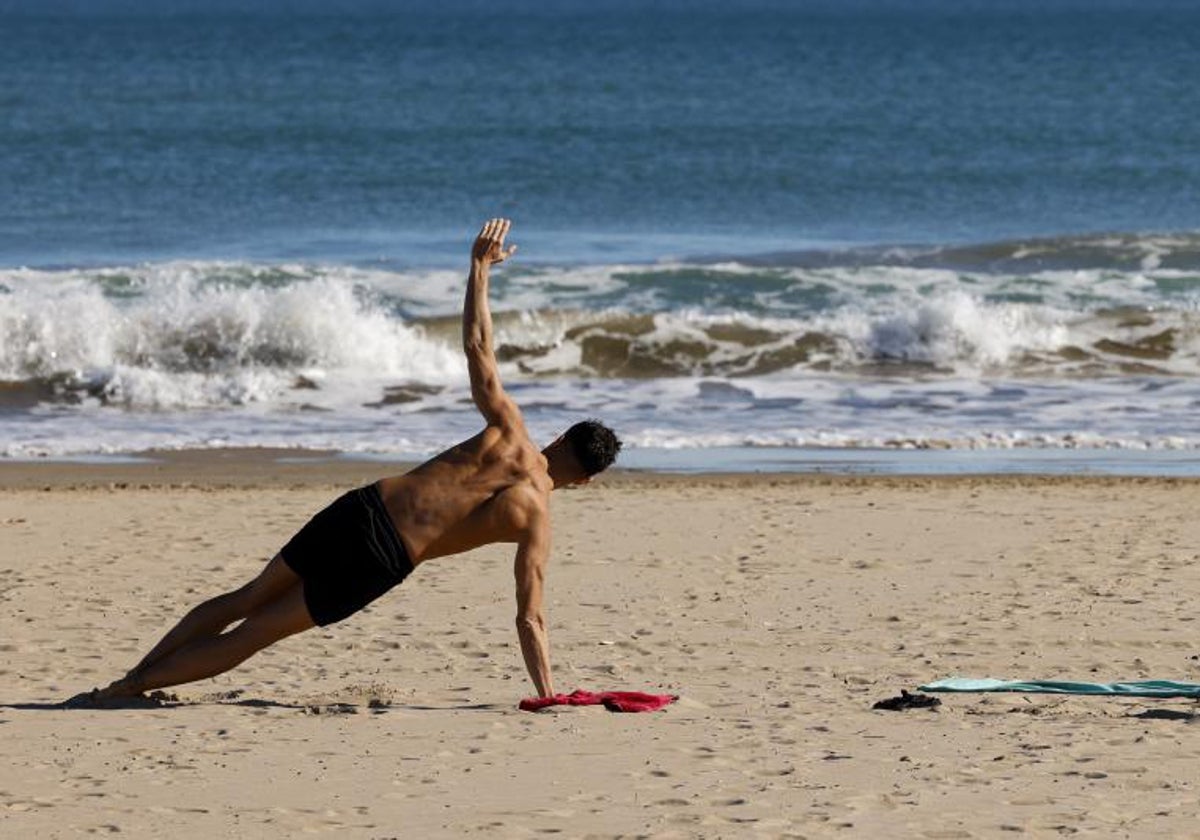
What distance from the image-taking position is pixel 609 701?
6.21 metres

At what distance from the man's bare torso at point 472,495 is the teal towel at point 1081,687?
54.6 inches

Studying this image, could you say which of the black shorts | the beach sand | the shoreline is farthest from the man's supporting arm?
the shoreline

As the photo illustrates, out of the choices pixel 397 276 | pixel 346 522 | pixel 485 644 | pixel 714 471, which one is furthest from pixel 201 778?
pixel 397 276

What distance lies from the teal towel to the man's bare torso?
139 centimetres

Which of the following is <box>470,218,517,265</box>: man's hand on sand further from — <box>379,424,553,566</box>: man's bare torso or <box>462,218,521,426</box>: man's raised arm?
<box>379,424,553,566</box>: man's bare torso

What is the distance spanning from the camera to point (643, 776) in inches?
214

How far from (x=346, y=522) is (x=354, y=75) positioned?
47983 millimetres

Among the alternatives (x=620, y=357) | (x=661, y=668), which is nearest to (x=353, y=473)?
(x=661, y=668)

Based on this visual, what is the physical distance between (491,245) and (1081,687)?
89.1 inches

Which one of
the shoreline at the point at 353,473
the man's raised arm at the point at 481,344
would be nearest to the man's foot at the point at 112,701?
the man's raised arm at the point at 481,344

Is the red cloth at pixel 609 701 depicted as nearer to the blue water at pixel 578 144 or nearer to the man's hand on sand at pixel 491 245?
the man's hand on sand at pixel 491 245

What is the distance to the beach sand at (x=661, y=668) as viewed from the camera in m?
5.14

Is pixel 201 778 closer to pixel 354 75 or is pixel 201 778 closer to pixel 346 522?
pixel 346 522

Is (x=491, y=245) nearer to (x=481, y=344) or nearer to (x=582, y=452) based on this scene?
(x=481, y=344)
